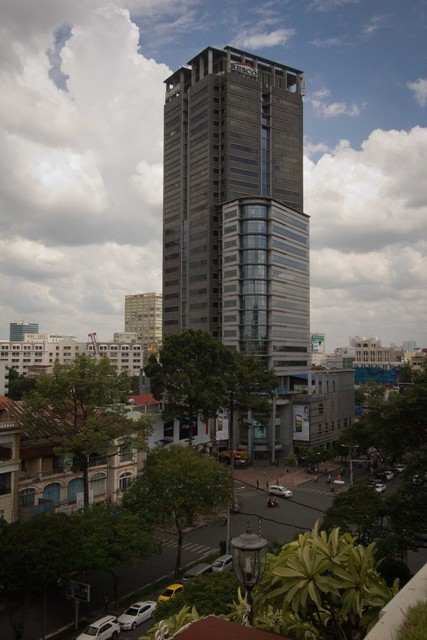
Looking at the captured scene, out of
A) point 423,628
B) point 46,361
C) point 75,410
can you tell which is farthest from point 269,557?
point 46,361

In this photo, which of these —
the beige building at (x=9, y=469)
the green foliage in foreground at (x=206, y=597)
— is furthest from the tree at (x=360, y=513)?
the beige building at (x=9, y=469)

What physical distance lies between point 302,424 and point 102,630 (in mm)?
60369

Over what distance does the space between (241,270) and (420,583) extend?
247 feet

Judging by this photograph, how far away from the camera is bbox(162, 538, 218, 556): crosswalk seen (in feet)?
133

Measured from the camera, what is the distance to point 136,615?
90.8 feet

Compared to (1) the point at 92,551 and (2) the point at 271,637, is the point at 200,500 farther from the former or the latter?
(2) the point at 271,637

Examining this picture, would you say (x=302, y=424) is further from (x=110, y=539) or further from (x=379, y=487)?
(x=110, y=539)

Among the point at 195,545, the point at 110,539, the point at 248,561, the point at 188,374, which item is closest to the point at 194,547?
the point at 195,545

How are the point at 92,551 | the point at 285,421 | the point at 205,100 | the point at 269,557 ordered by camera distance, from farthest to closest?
the point at 205,100 < the point at 285,421 < the point at 92,551 < the point at 269,557

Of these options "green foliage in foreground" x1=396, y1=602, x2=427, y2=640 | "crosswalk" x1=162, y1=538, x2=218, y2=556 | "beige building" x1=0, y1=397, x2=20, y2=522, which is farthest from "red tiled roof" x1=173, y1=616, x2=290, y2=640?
"crosswalk" x1=162, y1=538, x2=218, y2=556

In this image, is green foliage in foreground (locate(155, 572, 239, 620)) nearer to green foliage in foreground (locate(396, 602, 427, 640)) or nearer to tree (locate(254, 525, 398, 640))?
tree (locate(254, 525, 398, 640))

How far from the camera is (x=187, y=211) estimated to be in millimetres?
109500

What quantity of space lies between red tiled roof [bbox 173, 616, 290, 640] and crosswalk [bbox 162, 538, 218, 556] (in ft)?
108

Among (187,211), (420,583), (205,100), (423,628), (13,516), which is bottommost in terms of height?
(13,516)
